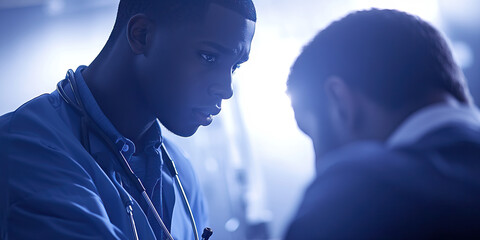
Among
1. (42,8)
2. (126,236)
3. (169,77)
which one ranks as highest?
(42,8)

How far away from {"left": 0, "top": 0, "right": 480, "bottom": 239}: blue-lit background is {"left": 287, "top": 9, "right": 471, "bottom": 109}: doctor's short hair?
5.31 feet

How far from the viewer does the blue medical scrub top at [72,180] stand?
660mm

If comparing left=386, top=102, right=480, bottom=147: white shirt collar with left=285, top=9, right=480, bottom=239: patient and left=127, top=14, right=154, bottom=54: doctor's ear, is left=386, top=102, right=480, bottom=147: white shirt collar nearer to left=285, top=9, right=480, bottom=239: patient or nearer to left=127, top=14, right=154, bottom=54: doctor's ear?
left=285, top=9, right=480, bottom=239: patient

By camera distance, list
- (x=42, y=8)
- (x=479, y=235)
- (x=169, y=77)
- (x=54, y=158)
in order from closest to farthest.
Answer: (x=479, y=235), (x=54, y=158), (x=169, y=77), (x=42, y=8)

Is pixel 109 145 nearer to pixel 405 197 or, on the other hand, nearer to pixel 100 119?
pixel 100 119

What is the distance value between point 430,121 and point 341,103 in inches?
4.2

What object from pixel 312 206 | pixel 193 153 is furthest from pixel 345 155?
pixel 193 153

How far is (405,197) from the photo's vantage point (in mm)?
398

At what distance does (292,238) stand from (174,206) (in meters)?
0.52

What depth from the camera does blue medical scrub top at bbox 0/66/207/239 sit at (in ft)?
2.16

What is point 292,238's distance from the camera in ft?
1.35

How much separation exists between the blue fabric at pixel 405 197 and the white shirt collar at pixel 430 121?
1 centimetres

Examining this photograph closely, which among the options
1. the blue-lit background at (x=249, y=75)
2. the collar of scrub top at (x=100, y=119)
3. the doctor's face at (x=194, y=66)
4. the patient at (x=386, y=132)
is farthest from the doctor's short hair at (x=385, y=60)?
the blue-lit background at (x=249, y=75)

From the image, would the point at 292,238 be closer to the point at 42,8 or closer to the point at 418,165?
the point at 418,165
